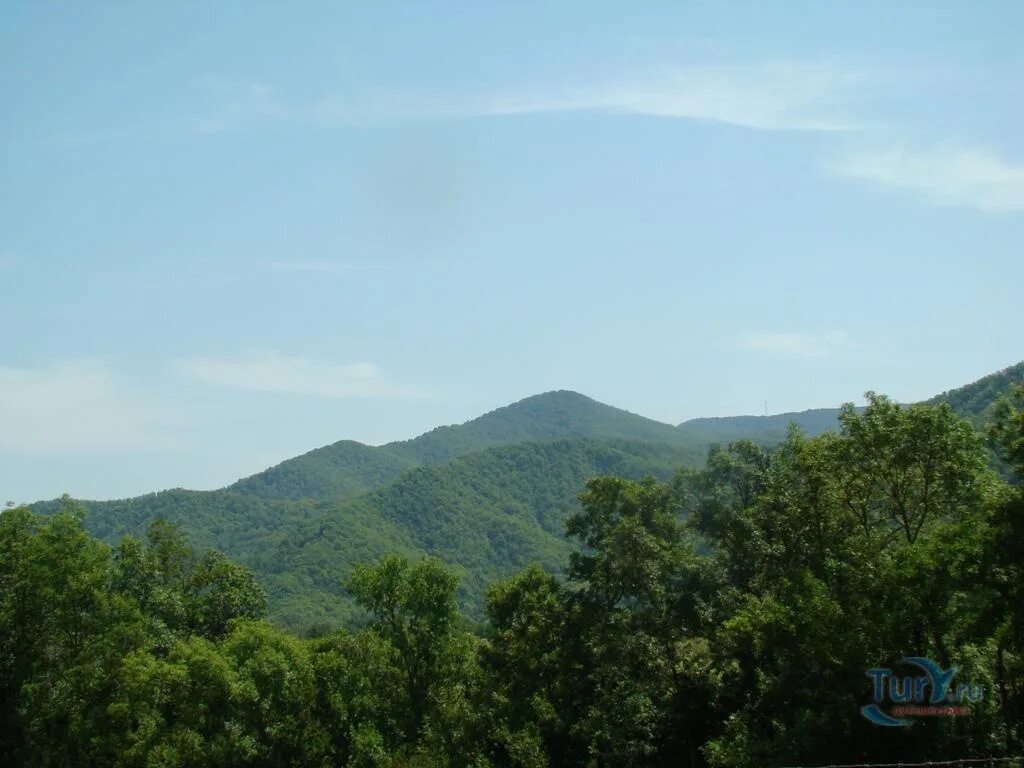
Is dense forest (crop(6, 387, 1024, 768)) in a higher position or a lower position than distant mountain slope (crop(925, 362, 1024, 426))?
lower

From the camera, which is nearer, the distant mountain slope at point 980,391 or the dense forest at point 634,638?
the dense forest at point 634,638

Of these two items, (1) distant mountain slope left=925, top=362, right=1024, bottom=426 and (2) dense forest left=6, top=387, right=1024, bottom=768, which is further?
(1) distant mountain slope left=925, top=362, right=1024, bottom=426

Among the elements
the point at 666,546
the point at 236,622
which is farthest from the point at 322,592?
the point at 666,546

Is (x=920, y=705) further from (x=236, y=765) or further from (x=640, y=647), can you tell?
(x=236, y=765)

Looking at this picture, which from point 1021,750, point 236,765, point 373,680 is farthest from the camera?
point 373,680

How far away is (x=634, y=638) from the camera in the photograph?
2920 cm

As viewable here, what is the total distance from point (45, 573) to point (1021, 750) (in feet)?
106

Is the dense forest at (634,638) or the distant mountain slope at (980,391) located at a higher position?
the distant mountain slope at (980,391)

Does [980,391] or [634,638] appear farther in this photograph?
[980,391]

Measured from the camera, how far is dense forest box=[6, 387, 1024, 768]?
72.2 ft

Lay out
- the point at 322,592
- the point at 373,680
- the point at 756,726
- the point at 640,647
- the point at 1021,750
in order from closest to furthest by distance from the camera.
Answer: the point at 1021,750, the point at 756,726, the point at 640,647, the point at 373,680, the point at 322,592

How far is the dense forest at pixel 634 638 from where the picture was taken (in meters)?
22.0

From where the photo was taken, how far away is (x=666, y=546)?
1195 inches

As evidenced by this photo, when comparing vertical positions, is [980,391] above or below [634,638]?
above
